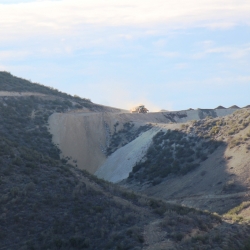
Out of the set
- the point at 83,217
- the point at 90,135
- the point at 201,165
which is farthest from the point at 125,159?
the point at 83,217

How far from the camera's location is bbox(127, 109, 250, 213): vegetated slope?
116ft

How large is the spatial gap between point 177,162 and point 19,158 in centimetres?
2124

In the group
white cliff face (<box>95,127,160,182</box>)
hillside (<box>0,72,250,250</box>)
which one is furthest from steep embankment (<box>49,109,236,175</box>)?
hillside (<box>0,72,250,250</box>)

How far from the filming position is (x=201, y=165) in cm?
4153

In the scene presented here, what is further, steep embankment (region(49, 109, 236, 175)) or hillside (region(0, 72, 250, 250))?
steep embankment (region(49, 109, 236, 175))

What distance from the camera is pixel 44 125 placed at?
5206cm

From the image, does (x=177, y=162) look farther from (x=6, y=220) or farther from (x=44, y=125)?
(x=6, y=220)

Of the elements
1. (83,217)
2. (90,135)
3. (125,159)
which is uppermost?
(90,135)

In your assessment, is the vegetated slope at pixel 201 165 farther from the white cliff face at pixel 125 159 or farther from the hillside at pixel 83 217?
the hillside at pixel 83 217

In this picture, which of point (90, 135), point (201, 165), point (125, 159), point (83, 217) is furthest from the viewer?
point (90, 135)

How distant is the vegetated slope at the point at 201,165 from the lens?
35.5m

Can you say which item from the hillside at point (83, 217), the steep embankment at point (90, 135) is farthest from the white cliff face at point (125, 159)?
the hillside at point (83, 217)

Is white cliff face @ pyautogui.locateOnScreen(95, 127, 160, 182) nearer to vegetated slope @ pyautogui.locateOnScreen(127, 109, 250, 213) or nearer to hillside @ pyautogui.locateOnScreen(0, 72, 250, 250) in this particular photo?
vegetated slope @ pyautogui.locateOnScreen(127, 109, 250, 213)

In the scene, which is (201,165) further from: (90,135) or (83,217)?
(83,217)
